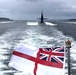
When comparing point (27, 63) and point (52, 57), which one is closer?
point (52, 57)

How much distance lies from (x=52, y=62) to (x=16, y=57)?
1561 mm

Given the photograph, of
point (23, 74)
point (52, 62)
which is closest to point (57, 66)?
point (52, 62)

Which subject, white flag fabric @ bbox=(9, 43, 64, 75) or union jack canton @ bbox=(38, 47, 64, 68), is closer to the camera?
union jack canton @ bbox=(38, 47, 64, 68)

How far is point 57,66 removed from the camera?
972 centimetres

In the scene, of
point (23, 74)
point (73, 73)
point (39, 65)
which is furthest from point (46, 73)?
point (73, 73)

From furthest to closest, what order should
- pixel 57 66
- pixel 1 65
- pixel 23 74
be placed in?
pixel 1 65
pixel 23 74
pixel 57 66

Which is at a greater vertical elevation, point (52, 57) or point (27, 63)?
point (52, 57)

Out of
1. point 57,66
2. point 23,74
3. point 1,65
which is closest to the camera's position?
point 57,66

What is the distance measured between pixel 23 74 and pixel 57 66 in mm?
10739

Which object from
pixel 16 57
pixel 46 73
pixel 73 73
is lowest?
pixel 73 73

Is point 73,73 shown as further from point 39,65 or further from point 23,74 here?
point 39,65

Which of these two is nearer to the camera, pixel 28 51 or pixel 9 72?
pixel 28 51

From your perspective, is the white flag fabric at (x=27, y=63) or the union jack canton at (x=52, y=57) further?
the white flag fabric at (x=27, y=63)

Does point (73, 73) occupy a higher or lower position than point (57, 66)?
lower
